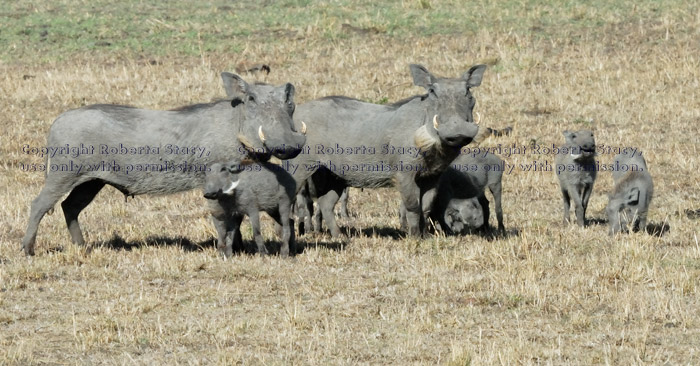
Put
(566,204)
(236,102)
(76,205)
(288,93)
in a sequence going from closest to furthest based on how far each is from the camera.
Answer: (288,93) → (236,102) → (76,205) → (566,204)

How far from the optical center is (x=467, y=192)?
11148 mm

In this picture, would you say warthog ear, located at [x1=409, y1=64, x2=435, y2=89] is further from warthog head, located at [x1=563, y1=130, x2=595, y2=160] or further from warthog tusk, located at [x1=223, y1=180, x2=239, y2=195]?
warthog tusk, located at [x1=223, y1=180, x2=239, y2=195]

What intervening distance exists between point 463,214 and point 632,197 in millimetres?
1654

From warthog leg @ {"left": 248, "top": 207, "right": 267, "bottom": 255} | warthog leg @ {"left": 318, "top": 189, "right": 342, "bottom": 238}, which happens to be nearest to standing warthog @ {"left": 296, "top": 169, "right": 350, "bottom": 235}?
warthog leg @ {"left": 318, "top": 189, "right": 342, "bottom": 238}

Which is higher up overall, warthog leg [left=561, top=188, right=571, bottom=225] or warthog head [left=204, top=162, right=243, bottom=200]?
warthog head [left=204, top=162, right=243, bottom=200]

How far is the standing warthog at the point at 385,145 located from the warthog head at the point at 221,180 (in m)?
1.24

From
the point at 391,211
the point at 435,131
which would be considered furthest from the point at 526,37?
the point at 435,131

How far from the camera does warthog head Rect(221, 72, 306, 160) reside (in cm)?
903

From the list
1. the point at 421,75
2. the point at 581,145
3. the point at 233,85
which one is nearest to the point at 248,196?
the point at 233,85


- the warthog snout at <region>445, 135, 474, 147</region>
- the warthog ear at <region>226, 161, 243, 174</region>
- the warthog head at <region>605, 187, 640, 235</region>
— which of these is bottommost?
the warthog head at <region>605, 187, 640, 235</region>

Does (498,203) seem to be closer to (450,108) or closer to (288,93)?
(450,108)

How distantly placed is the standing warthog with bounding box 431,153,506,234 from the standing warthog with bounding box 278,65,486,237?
327 millimetres

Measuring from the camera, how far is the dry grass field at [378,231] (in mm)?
6922

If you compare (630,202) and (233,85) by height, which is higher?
(233,85)
